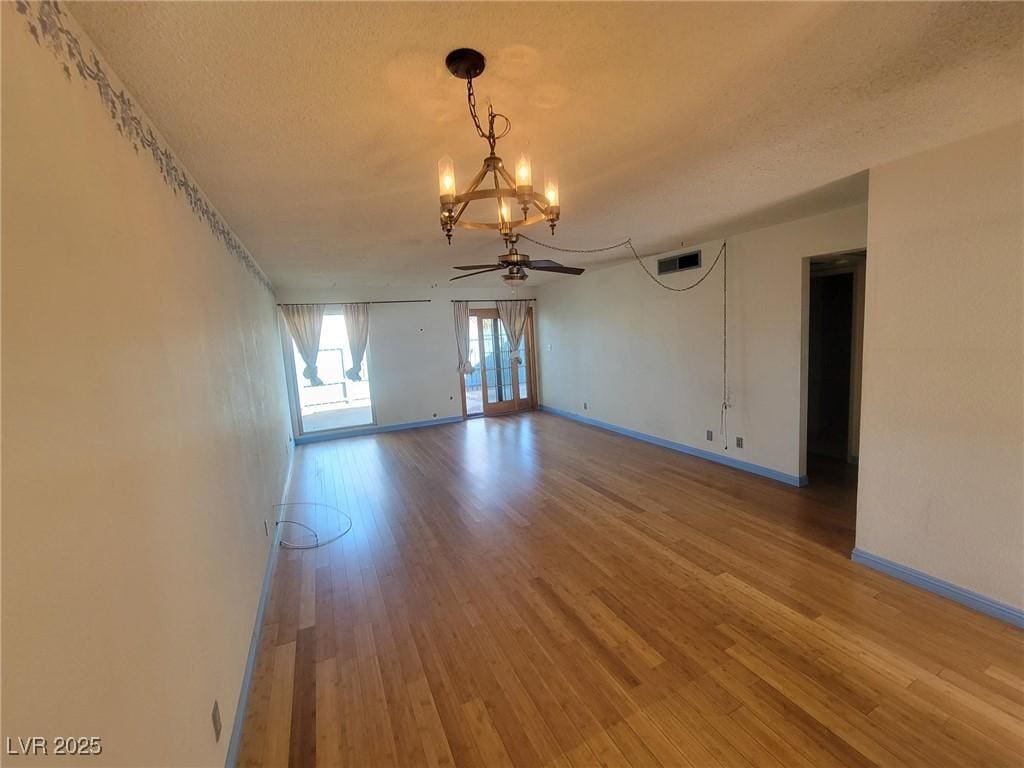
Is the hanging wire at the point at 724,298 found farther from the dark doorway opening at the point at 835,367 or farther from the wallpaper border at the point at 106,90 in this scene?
the wallpaper border at the point at 106,90

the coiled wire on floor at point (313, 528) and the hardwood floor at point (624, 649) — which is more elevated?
the coiled wire on floor at point (313, 528)

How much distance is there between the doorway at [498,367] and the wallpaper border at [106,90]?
565 cm

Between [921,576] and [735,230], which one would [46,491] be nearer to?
[921,576]

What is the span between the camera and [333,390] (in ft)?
27.6

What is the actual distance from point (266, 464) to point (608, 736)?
3025 mm

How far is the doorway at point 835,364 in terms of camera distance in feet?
14.1

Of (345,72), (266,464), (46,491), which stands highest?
(345,72)

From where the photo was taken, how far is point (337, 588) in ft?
8.94

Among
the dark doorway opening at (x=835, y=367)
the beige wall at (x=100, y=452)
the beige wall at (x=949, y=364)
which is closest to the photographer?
the beige wall at (x=100, y=452)

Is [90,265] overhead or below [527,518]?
overhead

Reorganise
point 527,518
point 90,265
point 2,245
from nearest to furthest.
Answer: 1. point 2,245
2. point 90,265
3. point 527,518

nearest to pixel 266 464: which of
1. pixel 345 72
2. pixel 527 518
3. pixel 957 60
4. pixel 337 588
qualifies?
pixel 337 588

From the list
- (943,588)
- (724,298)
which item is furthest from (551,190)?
(724,298)

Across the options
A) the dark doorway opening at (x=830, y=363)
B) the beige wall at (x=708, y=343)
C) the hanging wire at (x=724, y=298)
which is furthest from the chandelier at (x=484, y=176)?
the dark doorway opening at (x=830, y=363)
